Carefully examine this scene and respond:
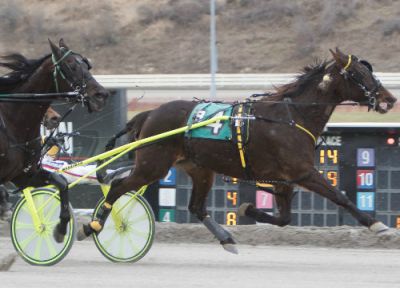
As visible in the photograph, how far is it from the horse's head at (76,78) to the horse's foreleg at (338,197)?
2039mm

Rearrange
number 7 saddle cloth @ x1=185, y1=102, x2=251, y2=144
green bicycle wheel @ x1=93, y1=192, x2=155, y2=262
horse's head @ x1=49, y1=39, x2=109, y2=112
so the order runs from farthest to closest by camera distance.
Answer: green bicycle wheel @ x1=93, y1=192, x2=155, y2=262 < number 7 saddle cloth @ x1=185, y1=102, x2=251, y2=144 < horse's head @ x1=49, y1=39, x2=109, y2=112

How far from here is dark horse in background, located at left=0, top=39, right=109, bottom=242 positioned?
8.08 metres

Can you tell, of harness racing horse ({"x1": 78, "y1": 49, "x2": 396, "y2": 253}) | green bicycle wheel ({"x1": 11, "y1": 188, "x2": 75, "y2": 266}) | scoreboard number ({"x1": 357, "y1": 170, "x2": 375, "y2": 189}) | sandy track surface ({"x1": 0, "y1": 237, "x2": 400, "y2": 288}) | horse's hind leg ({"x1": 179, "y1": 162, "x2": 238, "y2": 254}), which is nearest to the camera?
sandy track surface ({"x1": 0, "y1": 237, "x2": 400, "y2": 288})

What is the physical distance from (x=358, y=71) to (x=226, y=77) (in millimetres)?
18081

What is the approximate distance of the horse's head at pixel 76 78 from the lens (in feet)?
26.3

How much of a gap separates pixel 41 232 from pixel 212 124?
6.27 ft

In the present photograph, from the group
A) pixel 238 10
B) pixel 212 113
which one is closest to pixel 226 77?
pixel 238 10

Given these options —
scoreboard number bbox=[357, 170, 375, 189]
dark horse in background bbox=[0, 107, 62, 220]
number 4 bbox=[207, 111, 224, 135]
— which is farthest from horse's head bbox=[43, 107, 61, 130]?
scoreboard number bbox=[357, 170, 375, 189]

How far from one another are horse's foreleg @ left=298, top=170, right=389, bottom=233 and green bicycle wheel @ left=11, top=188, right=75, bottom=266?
223cm

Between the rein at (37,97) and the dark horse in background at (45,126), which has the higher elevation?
the rein at (37,97)

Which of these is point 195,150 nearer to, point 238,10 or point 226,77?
point 226,77

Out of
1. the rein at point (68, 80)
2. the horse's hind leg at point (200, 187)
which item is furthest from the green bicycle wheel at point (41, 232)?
the horse's hind leg at point (200, 187)

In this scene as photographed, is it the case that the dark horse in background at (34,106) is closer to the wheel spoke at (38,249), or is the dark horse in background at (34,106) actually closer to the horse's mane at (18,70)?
the horse's mane at (18,70)

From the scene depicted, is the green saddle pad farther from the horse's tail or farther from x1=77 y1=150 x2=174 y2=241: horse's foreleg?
the horse's tail
